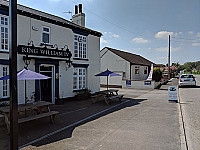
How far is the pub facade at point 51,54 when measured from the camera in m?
8.94

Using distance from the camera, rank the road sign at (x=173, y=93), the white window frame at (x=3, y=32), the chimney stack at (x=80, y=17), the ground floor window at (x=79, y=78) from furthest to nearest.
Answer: the chimney stack at (x=80, y=17) < the ground floor window at (x=79, y=78) < the road sign at (x=173, y=93) < the white window frame at (x=3, y=32)

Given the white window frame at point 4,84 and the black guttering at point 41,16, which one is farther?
the black guttering at point 41,16

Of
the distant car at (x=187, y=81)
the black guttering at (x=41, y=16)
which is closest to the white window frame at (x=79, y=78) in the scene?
the black guttering at (x=41, y=16)

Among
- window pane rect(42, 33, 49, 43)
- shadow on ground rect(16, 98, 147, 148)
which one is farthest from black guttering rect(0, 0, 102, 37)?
shadow on ground rect(16, 98, 147, 148)

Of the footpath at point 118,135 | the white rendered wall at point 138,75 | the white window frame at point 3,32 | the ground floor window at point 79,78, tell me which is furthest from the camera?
the white rendered wall at point 138,75

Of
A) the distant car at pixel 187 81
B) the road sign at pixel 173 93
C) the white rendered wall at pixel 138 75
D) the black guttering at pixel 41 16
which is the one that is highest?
the black guttering at pixel 41 16

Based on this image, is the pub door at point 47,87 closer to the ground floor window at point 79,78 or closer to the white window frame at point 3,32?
the ground floor window at point 79,78

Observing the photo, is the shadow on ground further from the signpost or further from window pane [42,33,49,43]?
window pane [42,33,49,43]

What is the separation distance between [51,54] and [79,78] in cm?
347

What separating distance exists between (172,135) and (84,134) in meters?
2.88

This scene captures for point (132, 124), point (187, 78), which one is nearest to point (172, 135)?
point (132, 124)

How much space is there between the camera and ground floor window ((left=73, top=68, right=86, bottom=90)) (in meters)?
12.7

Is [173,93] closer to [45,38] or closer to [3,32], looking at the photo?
[45,38]

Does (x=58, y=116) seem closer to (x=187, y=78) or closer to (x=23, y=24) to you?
(x=23, y=24)
